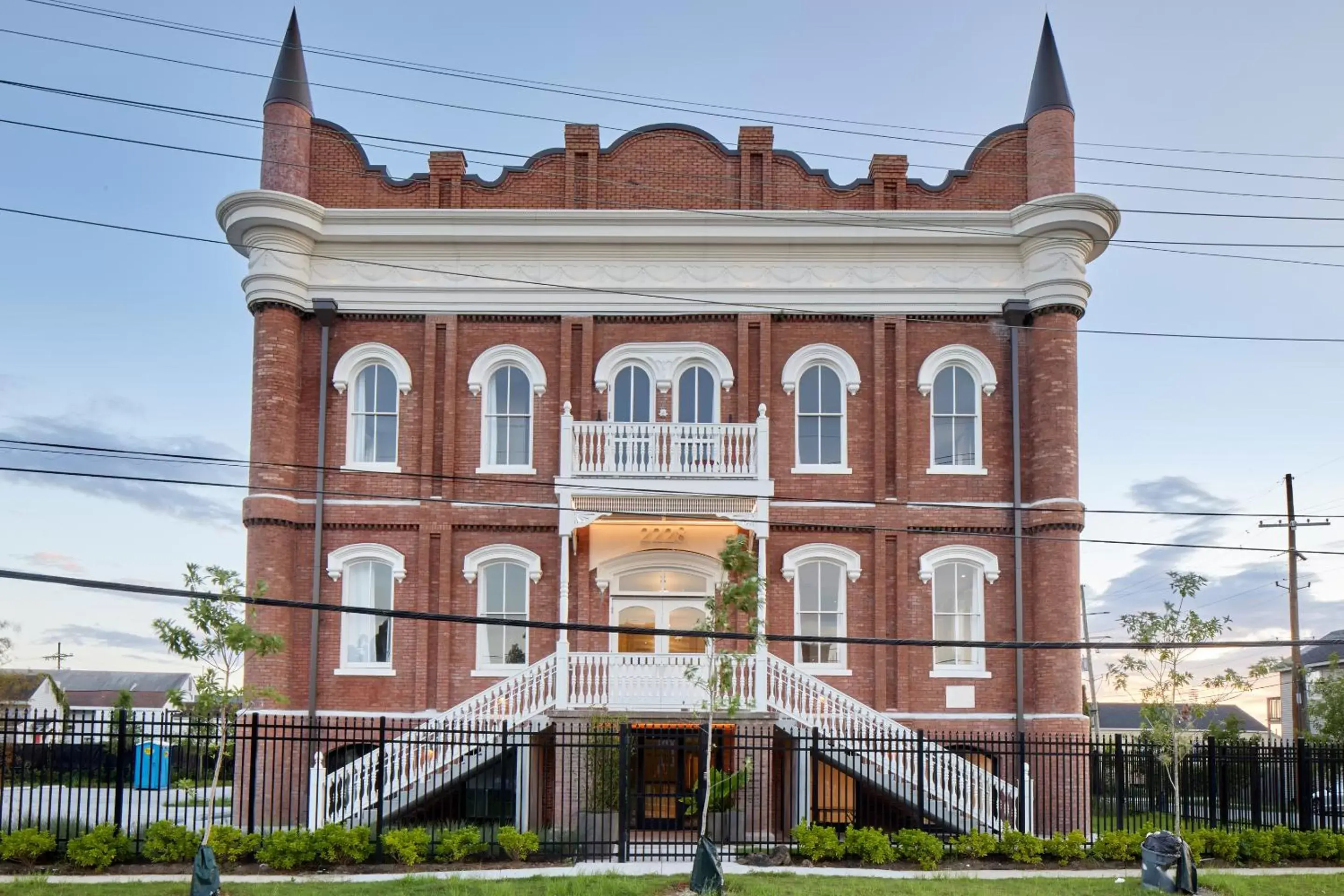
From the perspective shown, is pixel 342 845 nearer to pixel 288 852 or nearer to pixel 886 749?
pixel 288 852

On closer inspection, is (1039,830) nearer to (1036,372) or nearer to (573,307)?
(1036,372)

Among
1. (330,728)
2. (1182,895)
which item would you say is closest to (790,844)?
(1182,895)

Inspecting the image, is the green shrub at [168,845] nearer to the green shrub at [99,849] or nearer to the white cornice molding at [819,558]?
the green shrub at [99,849]

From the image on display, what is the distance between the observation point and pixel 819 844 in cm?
1881

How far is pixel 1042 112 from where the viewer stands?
2478 cm

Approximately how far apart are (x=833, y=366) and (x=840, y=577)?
12.6 feet

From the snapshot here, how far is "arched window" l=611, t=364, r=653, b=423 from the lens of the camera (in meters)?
24.7

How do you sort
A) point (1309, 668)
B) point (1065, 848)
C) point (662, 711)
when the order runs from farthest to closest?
1. point (1309, 668)
2. point (662, 711)
3. point (1065, 848)

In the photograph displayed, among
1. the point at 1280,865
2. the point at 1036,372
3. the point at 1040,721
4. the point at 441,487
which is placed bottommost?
the point at 1280,865

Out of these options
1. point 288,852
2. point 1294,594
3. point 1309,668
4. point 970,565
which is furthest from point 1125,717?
point 288,852

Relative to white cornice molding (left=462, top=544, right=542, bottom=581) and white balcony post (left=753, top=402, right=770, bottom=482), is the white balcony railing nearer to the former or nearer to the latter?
white balcony post (left=753, top=402, right=770, bottom=482)

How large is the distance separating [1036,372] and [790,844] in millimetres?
9709

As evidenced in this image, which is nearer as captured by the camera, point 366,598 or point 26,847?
point 26,847

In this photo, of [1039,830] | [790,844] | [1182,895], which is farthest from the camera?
[1039,830]
